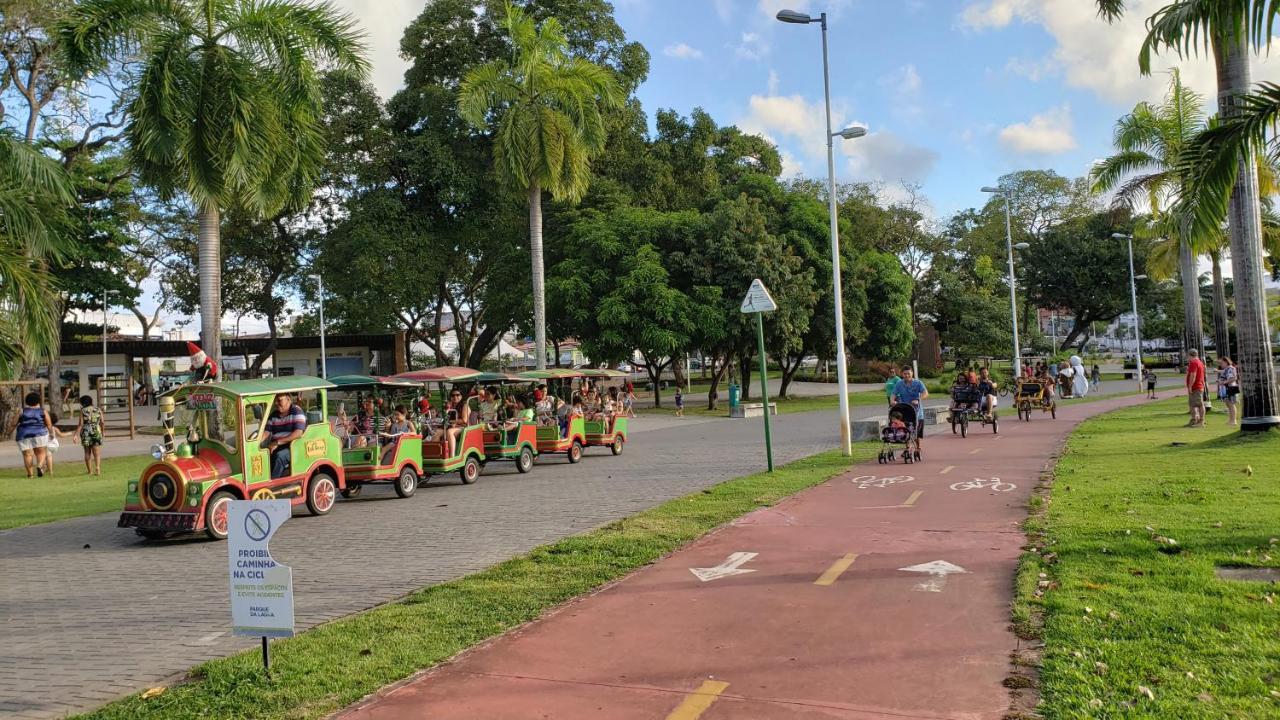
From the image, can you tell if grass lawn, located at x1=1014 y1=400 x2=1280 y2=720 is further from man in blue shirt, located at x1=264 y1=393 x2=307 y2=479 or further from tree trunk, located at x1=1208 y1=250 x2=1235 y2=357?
tree trunk, located at x1=1208 y1=250 x2=1235 y2=357

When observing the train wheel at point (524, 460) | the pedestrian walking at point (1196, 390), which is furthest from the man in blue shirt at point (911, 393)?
the pedestrian walking at point (1196, 390)

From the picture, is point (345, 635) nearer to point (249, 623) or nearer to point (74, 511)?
point (249, 623)

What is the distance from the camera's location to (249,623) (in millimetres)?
5055

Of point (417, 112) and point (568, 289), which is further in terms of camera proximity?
point (417, 112)

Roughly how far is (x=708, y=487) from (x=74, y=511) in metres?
9.91

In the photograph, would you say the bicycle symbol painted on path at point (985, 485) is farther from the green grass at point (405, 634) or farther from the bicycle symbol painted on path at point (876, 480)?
the green grass at point (405, 634)

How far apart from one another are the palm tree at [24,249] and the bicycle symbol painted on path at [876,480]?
12.5 metres

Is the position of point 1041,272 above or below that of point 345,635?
above

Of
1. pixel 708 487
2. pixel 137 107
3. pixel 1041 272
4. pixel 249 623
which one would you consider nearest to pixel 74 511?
pixel 137 107

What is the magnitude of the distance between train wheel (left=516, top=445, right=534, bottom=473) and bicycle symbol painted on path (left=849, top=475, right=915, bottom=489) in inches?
271

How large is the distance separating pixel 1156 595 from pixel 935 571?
1699 millimetres

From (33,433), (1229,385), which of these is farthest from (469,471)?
(1229,385)

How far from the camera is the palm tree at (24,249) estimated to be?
13141 millimetres

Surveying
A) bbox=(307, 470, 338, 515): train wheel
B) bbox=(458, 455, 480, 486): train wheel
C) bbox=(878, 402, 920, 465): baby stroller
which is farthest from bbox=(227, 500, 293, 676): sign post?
bbox=(878, 402, 920, 465): baby stroller
